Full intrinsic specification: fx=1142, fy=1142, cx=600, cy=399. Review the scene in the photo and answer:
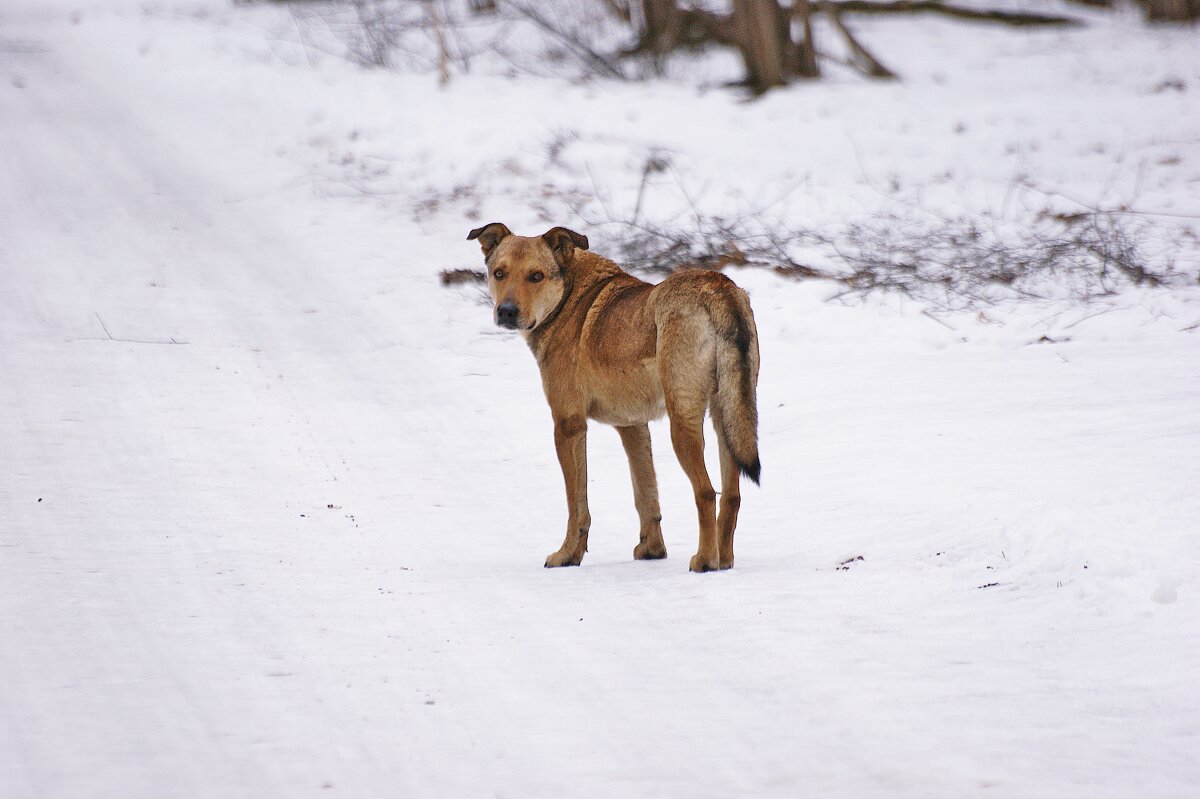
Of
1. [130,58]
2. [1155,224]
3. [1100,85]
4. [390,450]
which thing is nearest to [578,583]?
[390,450]

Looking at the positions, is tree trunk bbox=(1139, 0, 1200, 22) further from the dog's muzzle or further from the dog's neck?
the dog's muzzle

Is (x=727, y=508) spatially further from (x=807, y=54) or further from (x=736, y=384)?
(x=807, y=54)

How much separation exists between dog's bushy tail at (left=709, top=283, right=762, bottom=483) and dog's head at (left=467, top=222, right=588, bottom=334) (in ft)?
4.12

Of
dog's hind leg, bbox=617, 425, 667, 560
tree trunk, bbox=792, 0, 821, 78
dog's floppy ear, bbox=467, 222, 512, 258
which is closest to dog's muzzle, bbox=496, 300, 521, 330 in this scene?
dog's floppy ear, bbox=467, 222, 512, 258

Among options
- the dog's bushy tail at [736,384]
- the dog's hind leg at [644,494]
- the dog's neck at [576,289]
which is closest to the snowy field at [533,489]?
the dog's hind leg at [644,494]

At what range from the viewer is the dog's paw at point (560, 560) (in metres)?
6.28

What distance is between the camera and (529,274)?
260 inches

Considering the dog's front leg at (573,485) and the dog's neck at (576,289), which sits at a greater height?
the dog's neck at (576,289)

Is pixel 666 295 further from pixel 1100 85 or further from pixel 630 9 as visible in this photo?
pixel 630 9

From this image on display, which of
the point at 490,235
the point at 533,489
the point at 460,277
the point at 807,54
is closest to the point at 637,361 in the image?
the point at 490,235

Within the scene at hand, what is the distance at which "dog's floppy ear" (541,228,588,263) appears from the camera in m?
6.76

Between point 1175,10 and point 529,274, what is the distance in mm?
21257

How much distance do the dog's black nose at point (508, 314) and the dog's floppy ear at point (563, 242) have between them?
20.0 inches

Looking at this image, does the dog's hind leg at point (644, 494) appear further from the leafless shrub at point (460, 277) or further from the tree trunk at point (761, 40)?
the tree trunk at point (761, 40)
